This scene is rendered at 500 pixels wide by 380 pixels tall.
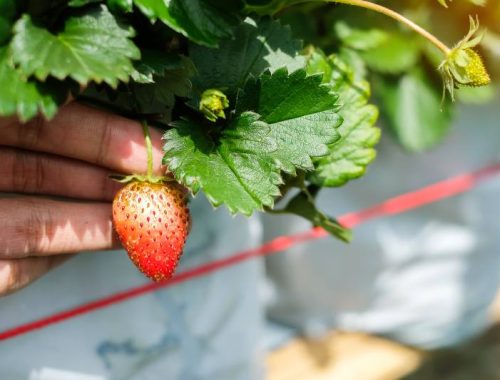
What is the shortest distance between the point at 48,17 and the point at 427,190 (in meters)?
0.61

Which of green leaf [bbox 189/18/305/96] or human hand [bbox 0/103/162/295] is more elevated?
green leaf [bbox 189/18/305/96]

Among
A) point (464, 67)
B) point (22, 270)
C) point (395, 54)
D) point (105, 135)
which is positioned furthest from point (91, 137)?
point (395, 54)

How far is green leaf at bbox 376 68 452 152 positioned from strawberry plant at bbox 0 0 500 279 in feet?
0.74

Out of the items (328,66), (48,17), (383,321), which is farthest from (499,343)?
(48,17)

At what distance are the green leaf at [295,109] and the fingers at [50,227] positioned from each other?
139 millimetres

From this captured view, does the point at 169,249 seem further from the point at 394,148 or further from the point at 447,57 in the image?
the point at 394,148

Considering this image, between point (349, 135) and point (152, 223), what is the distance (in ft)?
0.53

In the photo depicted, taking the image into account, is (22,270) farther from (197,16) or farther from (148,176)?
(197,16)

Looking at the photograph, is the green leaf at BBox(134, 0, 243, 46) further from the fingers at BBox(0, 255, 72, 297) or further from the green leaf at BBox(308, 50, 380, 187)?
the fingers at BBox(0, 255, 72, 297)

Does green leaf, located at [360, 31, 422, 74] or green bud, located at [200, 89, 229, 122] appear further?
green leaf, located at [360, 31, 422, 74]

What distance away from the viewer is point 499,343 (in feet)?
4.31

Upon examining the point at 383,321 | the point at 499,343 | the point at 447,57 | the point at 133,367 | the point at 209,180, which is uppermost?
the point at 447,57

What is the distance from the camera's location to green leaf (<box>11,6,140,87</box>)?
0.40 m

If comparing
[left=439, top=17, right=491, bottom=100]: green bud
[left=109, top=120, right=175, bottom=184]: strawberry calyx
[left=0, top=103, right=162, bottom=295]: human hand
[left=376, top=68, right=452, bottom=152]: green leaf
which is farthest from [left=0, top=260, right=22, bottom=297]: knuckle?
[left=376, top=68, right=452, bottom=152]: green leaf
